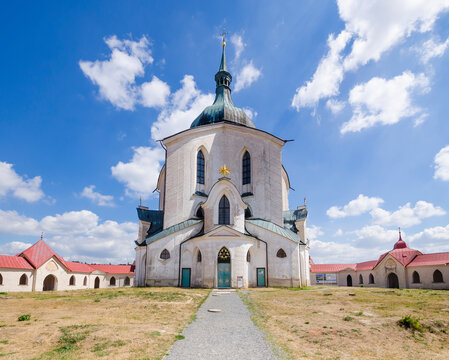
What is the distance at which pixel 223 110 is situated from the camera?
44.1 metres

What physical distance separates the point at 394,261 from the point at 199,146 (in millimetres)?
33172

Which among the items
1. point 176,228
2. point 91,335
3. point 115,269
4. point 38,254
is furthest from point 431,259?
point 115,269

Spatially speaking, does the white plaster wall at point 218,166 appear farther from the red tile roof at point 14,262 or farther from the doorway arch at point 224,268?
the red tile roof at point 14,262

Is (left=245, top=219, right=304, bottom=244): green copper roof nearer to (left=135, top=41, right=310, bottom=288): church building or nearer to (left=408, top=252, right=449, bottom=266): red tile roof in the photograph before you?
(left=135, top=41, right=310, bottom=288): church building

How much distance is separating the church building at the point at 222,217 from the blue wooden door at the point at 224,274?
0.30 ft

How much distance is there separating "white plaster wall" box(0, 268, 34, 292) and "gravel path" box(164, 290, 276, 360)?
3125cm

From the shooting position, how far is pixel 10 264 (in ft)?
115

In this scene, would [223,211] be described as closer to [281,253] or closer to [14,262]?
[281,253]

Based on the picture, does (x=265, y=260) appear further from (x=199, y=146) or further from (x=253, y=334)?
(x=253, y=334)

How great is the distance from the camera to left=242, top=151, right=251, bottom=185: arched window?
133 ft

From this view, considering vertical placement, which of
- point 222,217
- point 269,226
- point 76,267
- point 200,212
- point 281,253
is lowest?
point 76,267

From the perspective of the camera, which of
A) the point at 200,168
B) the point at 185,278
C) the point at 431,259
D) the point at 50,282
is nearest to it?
the point at 185,278

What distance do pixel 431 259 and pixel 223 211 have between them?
30.0 meters

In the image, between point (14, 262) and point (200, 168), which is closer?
point (14, 262)
